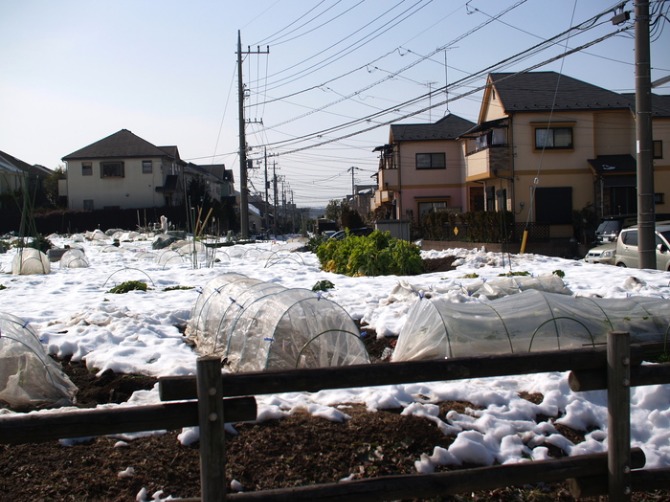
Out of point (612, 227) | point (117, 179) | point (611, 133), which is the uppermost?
point (117, 179)

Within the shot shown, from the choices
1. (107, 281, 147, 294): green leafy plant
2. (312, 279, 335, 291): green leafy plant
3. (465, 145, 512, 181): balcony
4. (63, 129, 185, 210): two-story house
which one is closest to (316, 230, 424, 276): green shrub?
(312, 279, 335, 291): green leafy plant

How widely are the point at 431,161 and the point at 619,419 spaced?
39.9 meters

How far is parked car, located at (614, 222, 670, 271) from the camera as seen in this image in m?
15.3

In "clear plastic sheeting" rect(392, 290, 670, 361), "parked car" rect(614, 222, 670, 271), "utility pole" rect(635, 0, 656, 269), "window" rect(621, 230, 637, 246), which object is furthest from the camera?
"window" rect(621, 230, 637, 246)

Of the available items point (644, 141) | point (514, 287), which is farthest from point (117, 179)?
point (514, 287)

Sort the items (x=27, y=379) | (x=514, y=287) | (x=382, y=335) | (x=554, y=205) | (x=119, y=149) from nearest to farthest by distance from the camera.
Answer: (x=27, y=379) < (x=382, y=335) < (x=514, y=287) < (x=554, y=205) < (x=119, y=149)

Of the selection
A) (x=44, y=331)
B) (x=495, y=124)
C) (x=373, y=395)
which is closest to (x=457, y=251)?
(x=495, y=124)

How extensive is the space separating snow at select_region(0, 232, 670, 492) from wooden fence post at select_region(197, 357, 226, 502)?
1.26 m

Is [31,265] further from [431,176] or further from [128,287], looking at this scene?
[431,176]

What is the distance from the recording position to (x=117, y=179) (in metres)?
56.2

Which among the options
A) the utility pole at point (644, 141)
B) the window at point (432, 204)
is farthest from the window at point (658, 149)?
the utility pole at point (644, 141)

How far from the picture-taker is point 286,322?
7.30 meters

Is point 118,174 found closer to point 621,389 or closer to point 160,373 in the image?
point 160,373

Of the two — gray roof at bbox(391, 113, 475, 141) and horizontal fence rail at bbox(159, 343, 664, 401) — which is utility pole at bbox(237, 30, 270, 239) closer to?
gray roof at bbox(391, 113, 475, 141)
